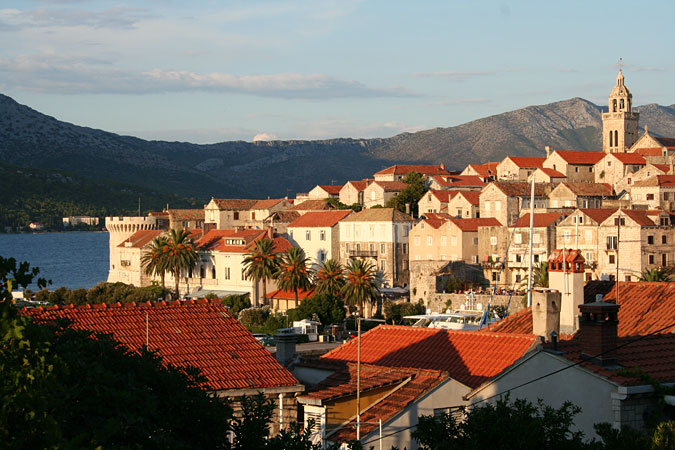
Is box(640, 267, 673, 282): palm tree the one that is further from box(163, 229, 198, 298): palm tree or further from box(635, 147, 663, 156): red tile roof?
box(635, 147, 663, 156): red tile roof

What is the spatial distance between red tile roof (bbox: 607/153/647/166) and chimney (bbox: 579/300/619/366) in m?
105

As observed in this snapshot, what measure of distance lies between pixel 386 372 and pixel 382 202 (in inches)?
4276

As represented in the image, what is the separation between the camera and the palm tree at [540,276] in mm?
79625

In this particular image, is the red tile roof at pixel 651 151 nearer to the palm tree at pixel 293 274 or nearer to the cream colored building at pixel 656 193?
the cream colored building at pixel 656 193

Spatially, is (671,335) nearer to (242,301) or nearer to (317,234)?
(242,301)

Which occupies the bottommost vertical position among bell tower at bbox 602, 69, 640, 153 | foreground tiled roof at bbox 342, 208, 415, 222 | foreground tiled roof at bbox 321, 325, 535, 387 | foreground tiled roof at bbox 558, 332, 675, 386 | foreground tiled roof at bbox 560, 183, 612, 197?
foreground tiled roof at bbox 321, 325, 535, 387

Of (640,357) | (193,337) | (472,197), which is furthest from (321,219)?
(640,357)

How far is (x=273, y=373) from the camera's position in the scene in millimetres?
21047

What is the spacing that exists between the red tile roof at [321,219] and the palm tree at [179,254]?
36.4ft

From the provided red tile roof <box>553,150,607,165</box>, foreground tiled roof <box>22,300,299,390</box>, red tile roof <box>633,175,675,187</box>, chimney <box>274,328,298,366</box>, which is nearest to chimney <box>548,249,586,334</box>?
chimney <box>274,328,298,366</box>

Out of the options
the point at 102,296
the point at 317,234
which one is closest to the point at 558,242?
the point at 317,234

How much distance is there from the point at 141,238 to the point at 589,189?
54599mm

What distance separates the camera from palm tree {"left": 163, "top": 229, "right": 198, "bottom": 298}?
4141 inches

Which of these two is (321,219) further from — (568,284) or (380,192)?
(568,284)
